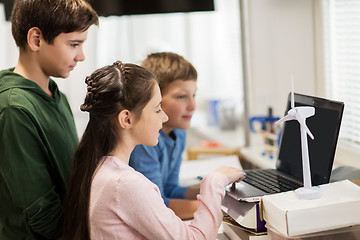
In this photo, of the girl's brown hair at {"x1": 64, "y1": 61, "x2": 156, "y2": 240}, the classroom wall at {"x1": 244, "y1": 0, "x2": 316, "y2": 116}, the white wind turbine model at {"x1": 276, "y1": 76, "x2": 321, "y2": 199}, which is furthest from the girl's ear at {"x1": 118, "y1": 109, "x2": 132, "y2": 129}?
the classroom wall at {"x1": 244, "y1": 0, "x2": 316, "y2": 116}

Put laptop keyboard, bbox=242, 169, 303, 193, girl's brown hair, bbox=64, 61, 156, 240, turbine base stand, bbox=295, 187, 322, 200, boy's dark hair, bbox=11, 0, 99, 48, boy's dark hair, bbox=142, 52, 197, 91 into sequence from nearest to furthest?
turbine base stand, bbox=295, 187, 322, 200 < girl's brown hair, bbox=64, 61, 156, 240 < laptop keyboard, bbox=242, 169, 303, 193 < boy's dark hair, bbox=11, 0, 99, 48 < boy's dark hair, bbox=142, 52, 197, 91

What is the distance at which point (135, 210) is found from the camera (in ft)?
3.52

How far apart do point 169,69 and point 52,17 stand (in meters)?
0.39

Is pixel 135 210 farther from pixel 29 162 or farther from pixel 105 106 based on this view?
pixel 29 162

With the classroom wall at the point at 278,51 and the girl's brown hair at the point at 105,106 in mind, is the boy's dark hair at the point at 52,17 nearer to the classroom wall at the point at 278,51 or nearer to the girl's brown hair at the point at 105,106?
the girl's brown hair at the point at 105,106

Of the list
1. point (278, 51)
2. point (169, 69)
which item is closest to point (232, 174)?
point (169, 69)

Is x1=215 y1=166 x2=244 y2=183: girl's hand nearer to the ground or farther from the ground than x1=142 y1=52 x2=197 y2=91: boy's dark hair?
nearer to the ground

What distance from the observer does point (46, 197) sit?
1.36m

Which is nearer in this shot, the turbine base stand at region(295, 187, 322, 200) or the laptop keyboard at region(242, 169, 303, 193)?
the turbine base stand at region(295, 187, 322, 200)

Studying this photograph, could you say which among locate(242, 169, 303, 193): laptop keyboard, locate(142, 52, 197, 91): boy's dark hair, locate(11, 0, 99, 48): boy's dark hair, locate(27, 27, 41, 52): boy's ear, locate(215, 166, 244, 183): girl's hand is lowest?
locate(242, 169, 303, 193): laptop keyboard

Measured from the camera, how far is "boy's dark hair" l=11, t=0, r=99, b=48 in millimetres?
1371

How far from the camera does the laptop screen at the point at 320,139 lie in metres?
1.21

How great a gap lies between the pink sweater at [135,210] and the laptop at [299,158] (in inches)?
3.6

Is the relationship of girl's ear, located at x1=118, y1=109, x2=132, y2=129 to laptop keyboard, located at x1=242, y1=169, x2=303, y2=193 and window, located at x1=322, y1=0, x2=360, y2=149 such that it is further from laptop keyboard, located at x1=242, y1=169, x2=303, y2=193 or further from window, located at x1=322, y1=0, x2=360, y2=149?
window, located at x1=322, y1=0, x2=360, y2=149
